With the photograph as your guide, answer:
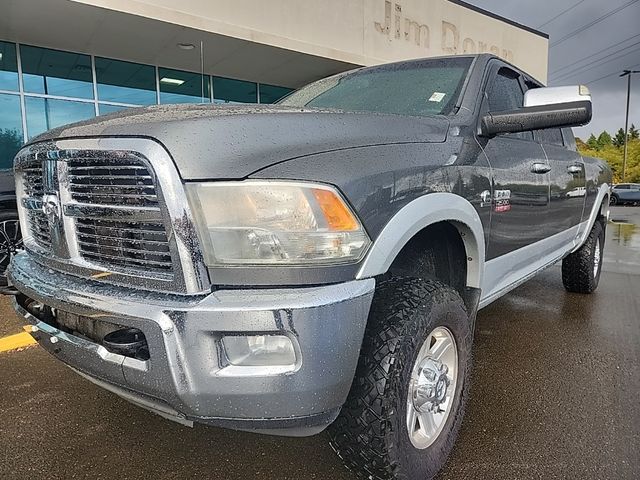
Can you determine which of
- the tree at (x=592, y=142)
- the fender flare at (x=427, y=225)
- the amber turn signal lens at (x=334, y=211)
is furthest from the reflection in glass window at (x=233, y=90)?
the tree at (x=592, y=142)

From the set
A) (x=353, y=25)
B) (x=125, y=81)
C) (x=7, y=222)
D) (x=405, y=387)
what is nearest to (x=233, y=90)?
(x=125, y=81)

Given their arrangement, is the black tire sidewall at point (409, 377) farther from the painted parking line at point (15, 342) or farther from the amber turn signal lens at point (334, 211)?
the painted parking line at point (15, 342)

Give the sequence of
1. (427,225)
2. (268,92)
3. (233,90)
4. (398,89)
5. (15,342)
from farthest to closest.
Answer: (268,92) → (233,90) → (15,342) → (398,89) → (427,225)

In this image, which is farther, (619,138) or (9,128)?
(619,138)

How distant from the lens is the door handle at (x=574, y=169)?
3.79m

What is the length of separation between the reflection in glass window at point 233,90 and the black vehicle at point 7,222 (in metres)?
8.44

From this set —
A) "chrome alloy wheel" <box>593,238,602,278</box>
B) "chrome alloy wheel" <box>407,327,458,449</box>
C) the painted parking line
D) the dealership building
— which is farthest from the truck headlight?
the dealership building

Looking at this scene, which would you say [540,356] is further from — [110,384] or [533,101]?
[110,384]

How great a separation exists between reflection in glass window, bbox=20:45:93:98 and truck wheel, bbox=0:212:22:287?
6.80m

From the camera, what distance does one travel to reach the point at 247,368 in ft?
4.87

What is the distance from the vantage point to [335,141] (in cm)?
170

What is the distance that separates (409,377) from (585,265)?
12.6 feet

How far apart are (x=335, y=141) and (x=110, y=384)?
1.17 meters

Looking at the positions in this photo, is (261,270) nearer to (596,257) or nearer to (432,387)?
(432,387)
